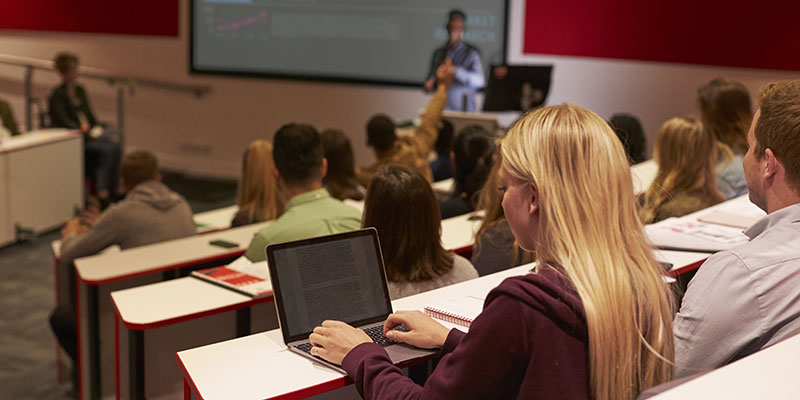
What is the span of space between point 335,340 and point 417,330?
175 millimetres

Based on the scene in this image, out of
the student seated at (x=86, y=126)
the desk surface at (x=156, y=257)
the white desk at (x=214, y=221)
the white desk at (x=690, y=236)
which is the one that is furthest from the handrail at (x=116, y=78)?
the white desk at (x=690, y=236)

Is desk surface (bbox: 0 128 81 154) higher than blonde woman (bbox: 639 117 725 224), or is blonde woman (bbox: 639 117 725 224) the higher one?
blonde woman (bbox: 639 117 725 224)

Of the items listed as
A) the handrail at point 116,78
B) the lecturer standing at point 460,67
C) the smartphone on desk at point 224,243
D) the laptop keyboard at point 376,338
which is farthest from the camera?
the handrail at point 116,78

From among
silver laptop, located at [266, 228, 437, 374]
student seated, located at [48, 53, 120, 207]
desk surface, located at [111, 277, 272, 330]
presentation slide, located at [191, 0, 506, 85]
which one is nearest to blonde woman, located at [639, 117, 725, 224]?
desk surface, located at [111, 277, 272, 330]

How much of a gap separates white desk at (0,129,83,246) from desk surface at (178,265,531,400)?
4695 millimetres

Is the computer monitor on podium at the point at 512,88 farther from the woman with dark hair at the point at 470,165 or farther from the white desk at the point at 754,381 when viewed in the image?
the white desk at the point at 754,381

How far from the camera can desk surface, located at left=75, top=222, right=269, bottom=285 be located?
3.14 meters

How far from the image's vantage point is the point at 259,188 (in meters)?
4.02

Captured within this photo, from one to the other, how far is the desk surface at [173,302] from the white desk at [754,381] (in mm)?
1636

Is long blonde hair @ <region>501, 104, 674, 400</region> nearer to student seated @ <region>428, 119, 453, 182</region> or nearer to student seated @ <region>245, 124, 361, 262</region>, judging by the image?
student seated @ <region>245, 124, 361, 262</region>

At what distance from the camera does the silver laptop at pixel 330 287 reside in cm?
184

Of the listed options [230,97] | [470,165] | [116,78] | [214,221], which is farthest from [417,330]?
[116,78]

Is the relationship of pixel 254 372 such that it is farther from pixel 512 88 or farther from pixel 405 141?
pixel 512 88

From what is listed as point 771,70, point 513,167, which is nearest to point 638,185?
point 513,167
